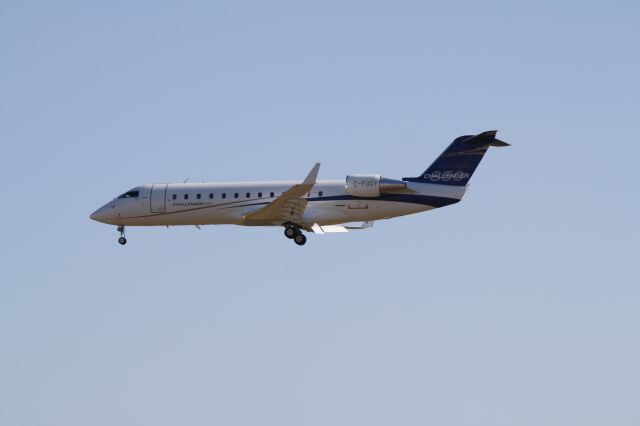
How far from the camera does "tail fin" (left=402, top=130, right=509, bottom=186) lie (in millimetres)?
53969

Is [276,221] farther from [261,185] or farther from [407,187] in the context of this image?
[407,187]

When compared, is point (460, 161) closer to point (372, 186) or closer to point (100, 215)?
point (372, 186)

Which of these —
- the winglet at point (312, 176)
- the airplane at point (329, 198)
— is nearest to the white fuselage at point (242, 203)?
the airplane at point (329, 198)

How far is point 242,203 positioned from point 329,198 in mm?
3656

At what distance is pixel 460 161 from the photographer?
54.2 m

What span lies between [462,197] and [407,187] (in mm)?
2144

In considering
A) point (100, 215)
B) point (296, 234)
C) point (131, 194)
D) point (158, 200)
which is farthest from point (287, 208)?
point (100, 215)

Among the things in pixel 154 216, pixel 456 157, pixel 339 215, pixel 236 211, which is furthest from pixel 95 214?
pixel 456 157

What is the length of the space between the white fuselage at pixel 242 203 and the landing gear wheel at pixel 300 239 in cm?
57

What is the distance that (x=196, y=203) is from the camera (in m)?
55.9

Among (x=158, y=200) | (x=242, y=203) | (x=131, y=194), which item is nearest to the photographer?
(x=242, y=203)

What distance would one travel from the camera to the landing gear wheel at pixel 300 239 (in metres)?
54.9

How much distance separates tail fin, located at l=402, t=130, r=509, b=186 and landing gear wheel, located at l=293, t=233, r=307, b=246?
15.4 ft

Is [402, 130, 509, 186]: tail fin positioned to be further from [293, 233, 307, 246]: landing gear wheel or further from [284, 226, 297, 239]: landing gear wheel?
[284, 226, 297, 239]: landing gear wheel
